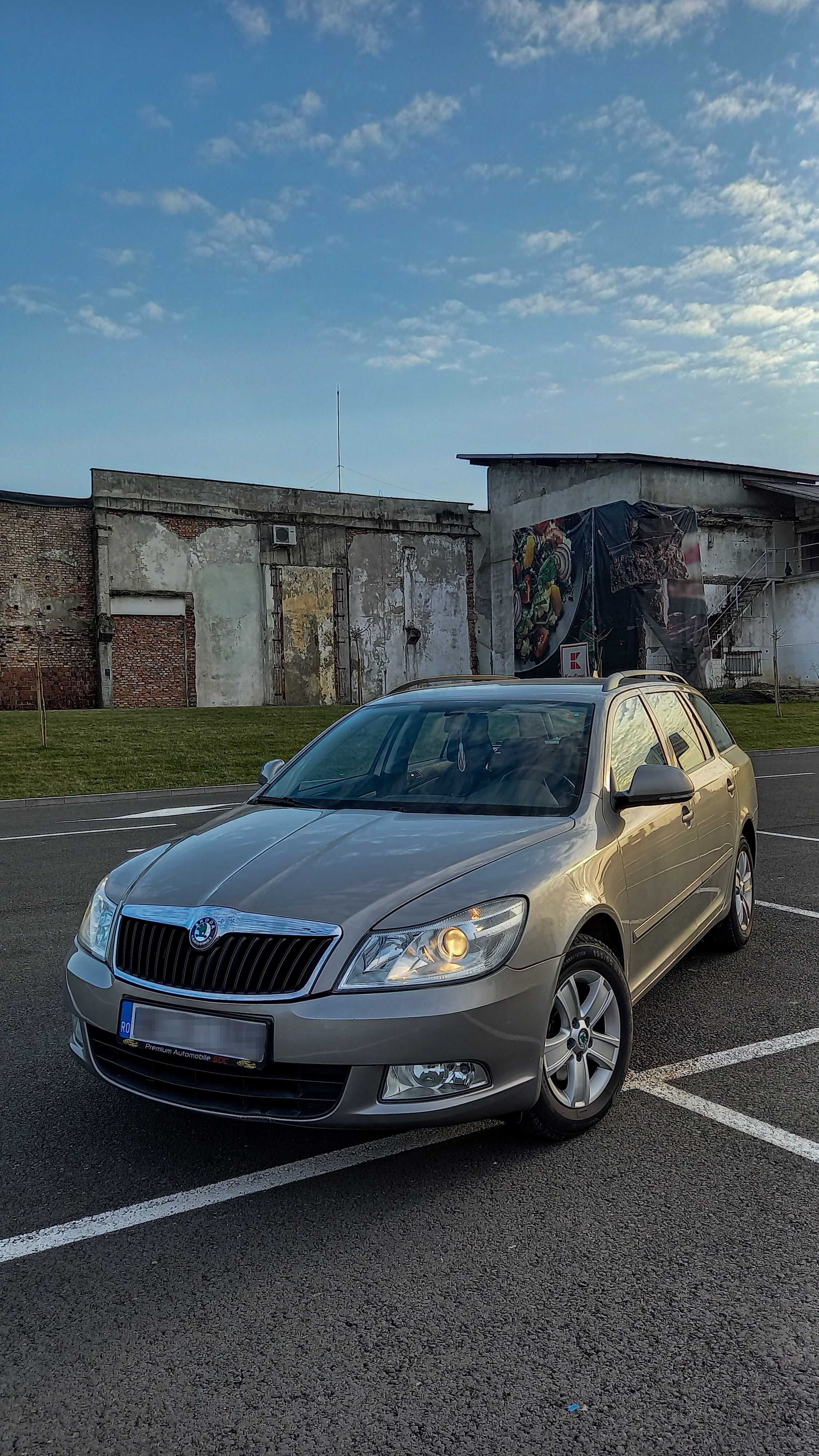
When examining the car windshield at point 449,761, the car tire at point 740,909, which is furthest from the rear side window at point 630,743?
the car tire at point 740,909

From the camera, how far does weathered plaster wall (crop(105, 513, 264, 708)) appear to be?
35.2 metres

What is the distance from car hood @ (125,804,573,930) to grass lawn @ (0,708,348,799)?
42.4 feet

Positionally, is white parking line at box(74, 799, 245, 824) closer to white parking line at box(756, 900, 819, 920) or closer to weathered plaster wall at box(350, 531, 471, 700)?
white parking line at box(756, 900, 819, 920)

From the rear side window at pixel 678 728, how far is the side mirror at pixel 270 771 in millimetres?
1815

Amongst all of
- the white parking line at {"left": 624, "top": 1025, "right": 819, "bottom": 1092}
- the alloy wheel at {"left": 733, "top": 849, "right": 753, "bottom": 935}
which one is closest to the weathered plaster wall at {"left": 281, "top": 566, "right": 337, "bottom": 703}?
the alloy wheel at {"left": 733, "top": 849, "right": 753, "bottom": 935}

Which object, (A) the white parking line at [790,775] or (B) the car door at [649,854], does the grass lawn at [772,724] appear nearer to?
(A) the white parking line at [790,775]

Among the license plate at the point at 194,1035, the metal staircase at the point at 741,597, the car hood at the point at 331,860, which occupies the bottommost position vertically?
the license plate at the point at 194,1035

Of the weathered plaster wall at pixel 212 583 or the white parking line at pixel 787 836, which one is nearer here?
the white parking line at pixel 787 836

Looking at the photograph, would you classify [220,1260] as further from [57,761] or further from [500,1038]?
[57,761]

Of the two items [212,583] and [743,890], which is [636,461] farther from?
[743,890]

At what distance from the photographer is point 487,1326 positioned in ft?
8.09

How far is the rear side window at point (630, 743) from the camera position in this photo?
4.33m

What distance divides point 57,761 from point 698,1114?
55.1 feet

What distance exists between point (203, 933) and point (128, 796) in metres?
13.2
